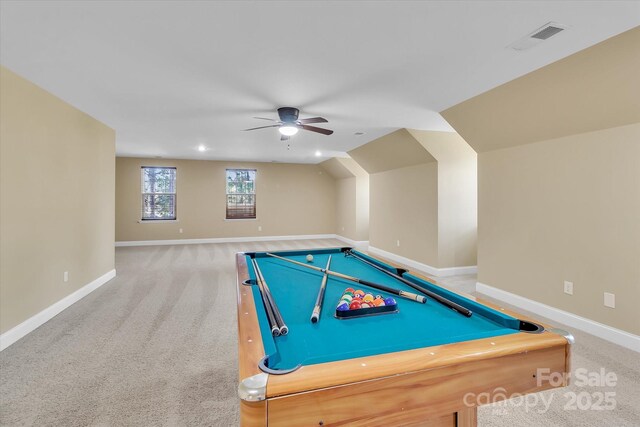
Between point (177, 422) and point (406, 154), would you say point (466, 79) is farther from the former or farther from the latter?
point (177, 422)

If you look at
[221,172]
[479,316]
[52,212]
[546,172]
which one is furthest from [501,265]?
[221,172]

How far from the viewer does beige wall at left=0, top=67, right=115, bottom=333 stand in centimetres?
268

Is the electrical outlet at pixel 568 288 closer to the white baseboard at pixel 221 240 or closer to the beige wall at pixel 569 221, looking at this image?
the beige wall at pixel 569 221

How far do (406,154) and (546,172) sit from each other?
2.41 m

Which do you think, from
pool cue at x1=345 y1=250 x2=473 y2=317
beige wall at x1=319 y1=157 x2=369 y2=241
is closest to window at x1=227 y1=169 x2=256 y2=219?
beige wall at x1=319 y1=157 x2=369 y2=241

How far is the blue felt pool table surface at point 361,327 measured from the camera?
3.70 ft

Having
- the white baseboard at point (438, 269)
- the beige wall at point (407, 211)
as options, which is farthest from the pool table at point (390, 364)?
the beige wall at point (407, 211)

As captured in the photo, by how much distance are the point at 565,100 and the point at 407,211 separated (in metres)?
3.33

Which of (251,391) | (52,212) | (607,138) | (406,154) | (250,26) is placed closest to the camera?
(251,391)

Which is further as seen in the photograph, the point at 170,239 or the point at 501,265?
the point at 170,239

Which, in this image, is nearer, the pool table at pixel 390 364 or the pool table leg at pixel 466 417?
the pool table at pixel 390 364

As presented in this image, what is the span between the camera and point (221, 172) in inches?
348

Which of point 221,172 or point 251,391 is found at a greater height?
point 221,172

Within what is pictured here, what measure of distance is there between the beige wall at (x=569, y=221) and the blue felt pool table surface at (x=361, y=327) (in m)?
2.09
